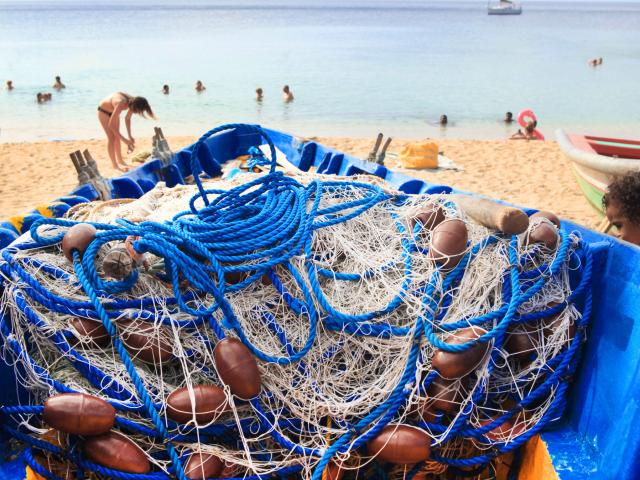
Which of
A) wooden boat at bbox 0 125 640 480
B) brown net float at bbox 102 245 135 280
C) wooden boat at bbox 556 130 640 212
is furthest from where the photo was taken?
wooden boat at bbox 556 130 640 212

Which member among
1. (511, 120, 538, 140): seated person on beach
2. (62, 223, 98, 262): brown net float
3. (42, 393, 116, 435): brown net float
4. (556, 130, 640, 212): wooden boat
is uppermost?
(62, 223, 98, 262): brown net float

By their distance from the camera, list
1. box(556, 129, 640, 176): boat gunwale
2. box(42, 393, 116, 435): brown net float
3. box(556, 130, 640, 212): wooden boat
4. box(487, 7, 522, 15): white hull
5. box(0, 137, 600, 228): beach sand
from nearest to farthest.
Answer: box(42, 393, 116, 435): brown net float
box(556, 129, 640, 176): boat gunwale
box(556, 130, 640, 212): wooden boat
box(0, 137, 600, 228): beach sand
box(487, 7, 522, 15): white hull

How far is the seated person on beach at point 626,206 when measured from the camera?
317cm

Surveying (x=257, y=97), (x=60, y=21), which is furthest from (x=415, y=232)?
(x=60, y=21)

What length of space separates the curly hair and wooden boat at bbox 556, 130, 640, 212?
1.90m

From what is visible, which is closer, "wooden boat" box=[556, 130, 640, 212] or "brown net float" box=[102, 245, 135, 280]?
"brown net float" box=[102, 245, 135, 280]

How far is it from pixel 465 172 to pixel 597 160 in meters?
4.70

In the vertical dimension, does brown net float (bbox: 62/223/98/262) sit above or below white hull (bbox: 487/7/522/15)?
below

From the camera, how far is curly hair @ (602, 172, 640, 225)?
320 cm

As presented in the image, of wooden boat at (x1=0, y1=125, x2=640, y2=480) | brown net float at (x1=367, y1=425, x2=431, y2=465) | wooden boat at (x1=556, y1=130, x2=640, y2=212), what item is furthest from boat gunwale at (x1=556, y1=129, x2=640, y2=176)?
brown net float at (x1=367, y1=425, x2=431, y2=465)

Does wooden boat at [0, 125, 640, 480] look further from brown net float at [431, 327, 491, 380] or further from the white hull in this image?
the white hull

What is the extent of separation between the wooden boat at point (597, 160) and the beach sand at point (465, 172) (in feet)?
3.45

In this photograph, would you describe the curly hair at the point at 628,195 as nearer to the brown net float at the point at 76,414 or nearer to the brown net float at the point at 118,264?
the brown net float at the point at 118,264

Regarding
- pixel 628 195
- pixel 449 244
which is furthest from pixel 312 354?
pixel 628 195
